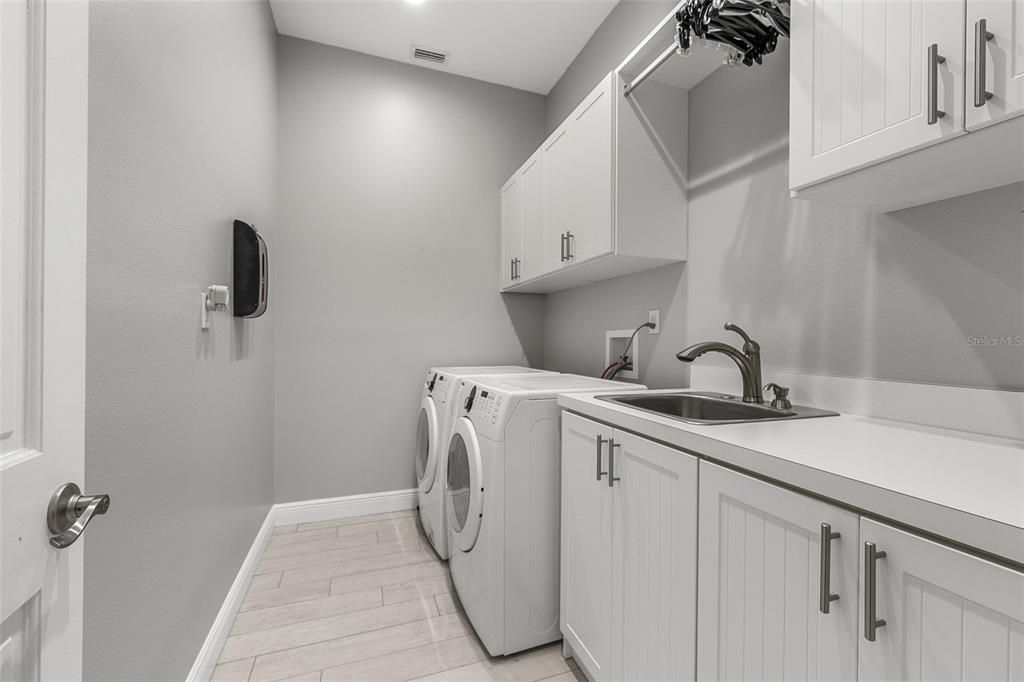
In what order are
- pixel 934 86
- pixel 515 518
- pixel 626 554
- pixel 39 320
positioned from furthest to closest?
pixel 515 518
pixel 626 554
pixel 934 86
pixel 39 320

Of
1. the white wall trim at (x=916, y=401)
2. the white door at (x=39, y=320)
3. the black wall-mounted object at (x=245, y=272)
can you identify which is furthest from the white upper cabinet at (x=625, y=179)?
the white door at (x=39, y=320)

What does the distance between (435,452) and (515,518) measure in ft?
2.50

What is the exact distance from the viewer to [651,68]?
1597 millimetres

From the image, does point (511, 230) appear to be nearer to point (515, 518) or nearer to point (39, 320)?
point (515, 518)

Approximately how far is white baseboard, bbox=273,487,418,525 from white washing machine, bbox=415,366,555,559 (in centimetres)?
39

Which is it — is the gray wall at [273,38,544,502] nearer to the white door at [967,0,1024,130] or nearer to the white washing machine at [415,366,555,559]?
the white washing machine at [415,366,555,559]

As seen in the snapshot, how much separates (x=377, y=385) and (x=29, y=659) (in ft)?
7.70

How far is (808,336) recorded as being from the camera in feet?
4.41

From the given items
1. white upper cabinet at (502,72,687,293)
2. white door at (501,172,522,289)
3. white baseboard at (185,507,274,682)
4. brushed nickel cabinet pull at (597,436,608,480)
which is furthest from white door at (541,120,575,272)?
white baseboard at (185,507,274,682)

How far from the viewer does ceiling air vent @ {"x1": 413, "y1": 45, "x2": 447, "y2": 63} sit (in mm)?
2715

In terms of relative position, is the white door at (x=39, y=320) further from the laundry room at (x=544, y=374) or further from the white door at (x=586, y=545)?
the white door at (x=586, y=545)

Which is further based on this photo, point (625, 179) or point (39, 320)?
point (625, 179)

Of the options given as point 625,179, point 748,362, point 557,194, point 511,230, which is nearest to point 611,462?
point 748,362

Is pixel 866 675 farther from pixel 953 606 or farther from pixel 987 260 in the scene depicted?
pixel 987 260
